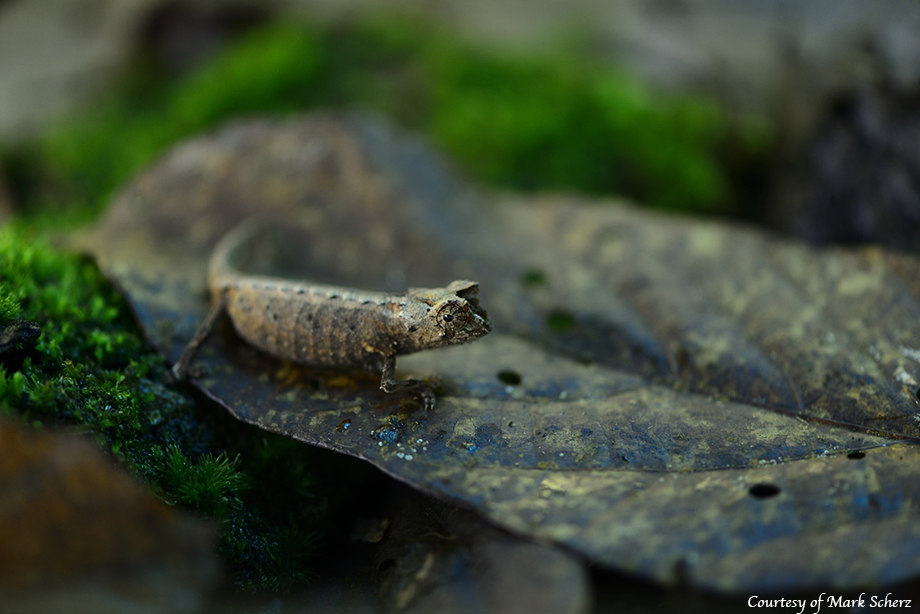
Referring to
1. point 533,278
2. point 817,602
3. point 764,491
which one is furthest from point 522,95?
point 817,602

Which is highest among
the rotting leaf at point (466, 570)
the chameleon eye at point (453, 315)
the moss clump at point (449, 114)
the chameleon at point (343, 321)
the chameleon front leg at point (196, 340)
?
the moss clump at point (449, 114)

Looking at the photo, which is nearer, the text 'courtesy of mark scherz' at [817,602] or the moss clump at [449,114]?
the text 'courtesy of mark scherz' at [817,602]

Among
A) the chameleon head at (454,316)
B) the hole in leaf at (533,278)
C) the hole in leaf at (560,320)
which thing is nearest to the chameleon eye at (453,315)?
the chameleon head at (454,316)

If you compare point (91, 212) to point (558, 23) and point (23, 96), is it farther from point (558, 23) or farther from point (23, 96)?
point (558, 23)

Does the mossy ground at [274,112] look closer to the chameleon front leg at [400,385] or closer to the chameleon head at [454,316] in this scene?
the chameleon front leg at [400,385]

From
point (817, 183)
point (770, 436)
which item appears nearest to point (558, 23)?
point (817, 183)

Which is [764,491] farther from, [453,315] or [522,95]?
[522,95]
